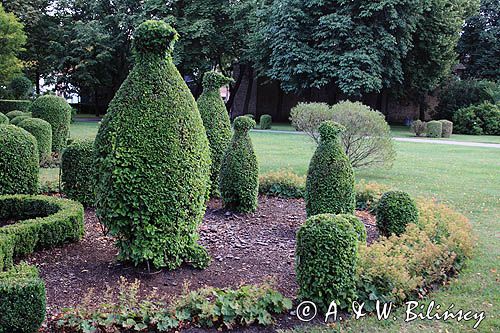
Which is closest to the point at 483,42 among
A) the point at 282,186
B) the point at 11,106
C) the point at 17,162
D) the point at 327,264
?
the point at 11,106

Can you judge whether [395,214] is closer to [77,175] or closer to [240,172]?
[240,172]

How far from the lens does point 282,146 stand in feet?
69.2

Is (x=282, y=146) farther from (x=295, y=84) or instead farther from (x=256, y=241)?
(x=256, y=241)

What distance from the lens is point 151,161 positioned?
4.99 metres

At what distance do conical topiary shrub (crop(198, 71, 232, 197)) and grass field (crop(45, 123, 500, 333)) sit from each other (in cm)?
459

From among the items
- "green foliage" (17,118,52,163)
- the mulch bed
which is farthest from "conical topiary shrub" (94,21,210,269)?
"green foliage" (17,118,52,163)

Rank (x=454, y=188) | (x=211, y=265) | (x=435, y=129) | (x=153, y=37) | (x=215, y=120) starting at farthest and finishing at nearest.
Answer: (x=435, y=129) < (x=454, y=188) < (x=215, y=120) < (x=211, y=265) < (x=153, y=37)

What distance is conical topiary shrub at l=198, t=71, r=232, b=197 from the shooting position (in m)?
8.95

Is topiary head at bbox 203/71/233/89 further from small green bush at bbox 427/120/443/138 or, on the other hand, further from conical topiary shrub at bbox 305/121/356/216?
small green bush at bbox 427/120/443/138

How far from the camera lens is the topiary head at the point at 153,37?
16.8 feet

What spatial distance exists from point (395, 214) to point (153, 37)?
12.6ft

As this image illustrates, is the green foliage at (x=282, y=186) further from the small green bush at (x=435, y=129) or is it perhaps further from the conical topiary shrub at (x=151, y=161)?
the small green bush at (x=435, y=129)

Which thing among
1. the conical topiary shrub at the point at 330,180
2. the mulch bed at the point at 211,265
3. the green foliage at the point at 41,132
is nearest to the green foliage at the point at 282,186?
the mulch bed at the point at 211,265

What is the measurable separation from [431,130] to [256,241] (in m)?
24.8
